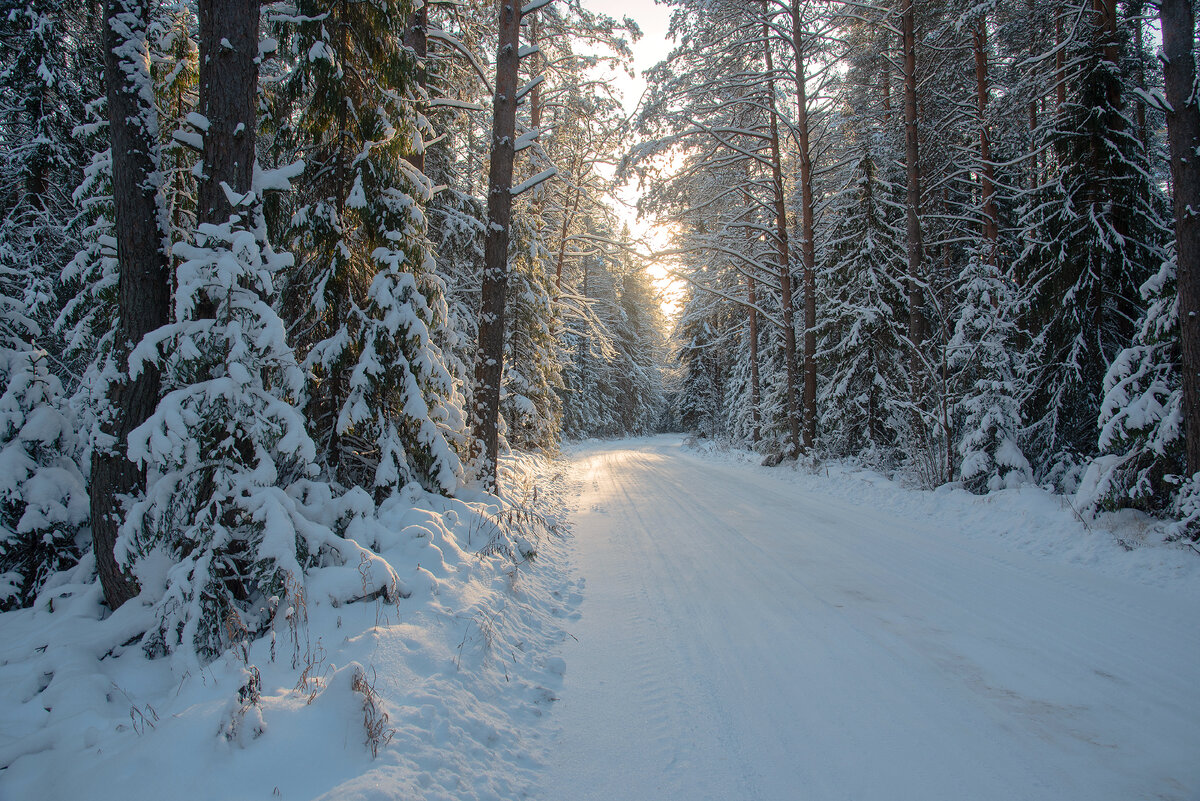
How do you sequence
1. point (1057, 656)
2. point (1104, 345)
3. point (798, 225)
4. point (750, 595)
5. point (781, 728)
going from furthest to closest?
point (798, 225) < point (1104, 345) < point (750, 595) < point (1057, 656) < point (781, 728)

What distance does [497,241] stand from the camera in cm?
713

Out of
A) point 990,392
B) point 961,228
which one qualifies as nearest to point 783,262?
point 961,228

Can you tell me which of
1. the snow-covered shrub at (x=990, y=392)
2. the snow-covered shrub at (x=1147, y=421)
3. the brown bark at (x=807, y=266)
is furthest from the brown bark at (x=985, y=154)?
the snow-covered shrub at (x=1147, y=421)

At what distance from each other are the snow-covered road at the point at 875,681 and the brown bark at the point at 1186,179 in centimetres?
268

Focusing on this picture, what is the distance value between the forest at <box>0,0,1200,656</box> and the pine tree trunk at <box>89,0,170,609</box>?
0.02m

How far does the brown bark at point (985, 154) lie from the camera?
10.0 m

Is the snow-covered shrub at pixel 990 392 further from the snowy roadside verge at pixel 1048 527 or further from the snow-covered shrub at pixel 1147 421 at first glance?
the snow-covered shrub at pixel 1147 421

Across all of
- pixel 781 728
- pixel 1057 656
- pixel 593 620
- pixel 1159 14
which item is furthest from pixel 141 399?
pixel 1159 14

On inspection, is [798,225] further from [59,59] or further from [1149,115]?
[59,59]

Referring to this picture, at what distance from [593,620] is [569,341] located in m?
23.9

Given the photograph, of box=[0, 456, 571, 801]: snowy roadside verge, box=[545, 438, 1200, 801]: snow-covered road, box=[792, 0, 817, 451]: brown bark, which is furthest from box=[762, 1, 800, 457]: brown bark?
box=[0, 456, 571, 801]: snowy roadside verge

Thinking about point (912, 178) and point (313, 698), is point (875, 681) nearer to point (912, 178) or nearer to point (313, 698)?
point (313, 698)

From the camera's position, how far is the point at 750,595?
170 inches

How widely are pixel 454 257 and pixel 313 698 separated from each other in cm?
898
